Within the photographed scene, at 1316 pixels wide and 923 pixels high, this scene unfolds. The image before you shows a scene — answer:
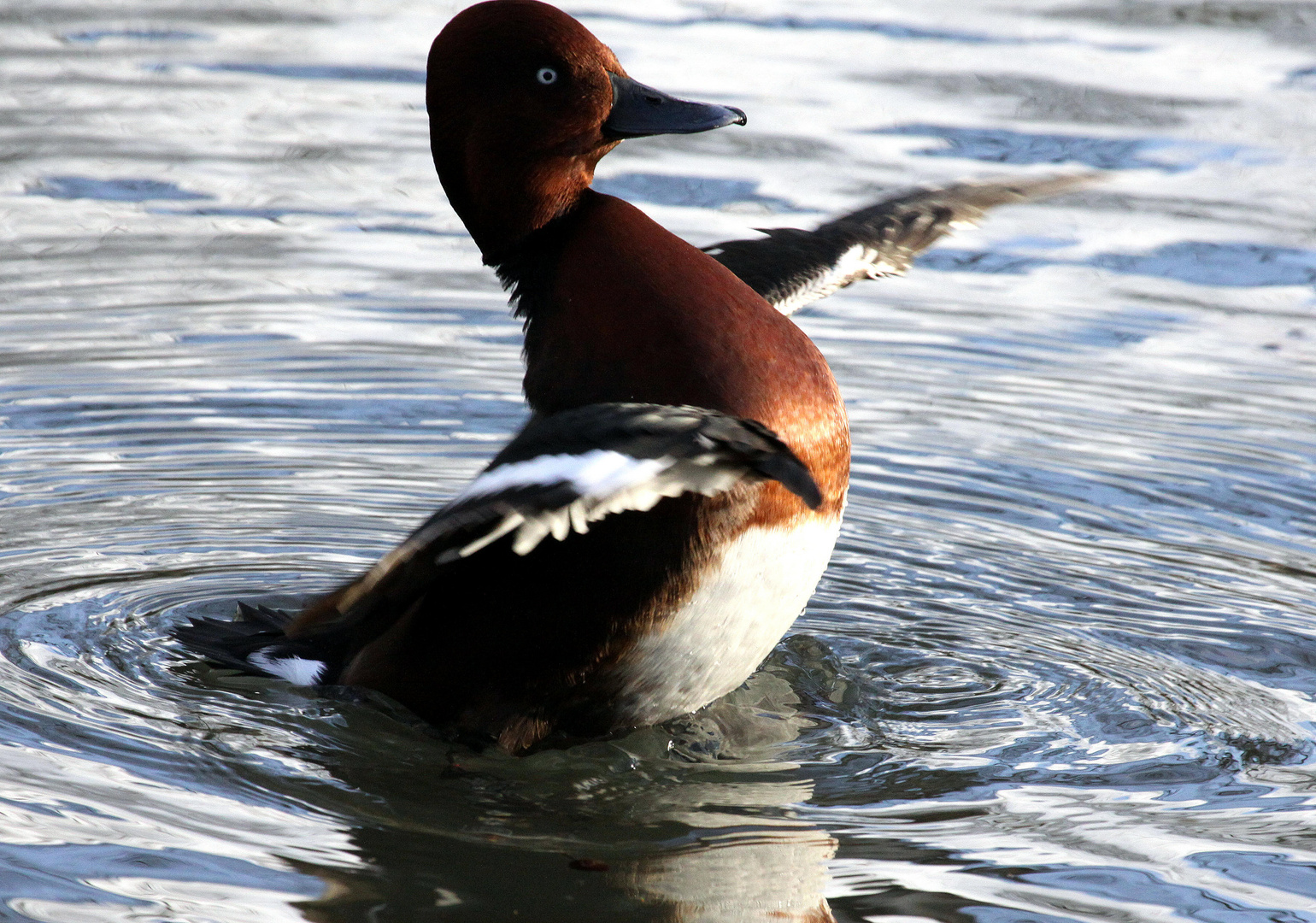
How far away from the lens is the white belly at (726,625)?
3.51 m

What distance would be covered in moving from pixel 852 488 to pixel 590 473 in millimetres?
2802

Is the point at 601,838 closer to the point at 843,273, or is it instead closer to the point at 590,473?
the point at 590,473

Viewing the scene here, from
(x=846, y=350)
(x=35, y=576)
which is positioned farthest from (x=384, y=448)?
(x=846, y=350)

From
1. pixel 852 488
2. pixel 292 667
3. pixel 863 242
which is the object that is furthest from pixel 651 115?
pixel 852 488

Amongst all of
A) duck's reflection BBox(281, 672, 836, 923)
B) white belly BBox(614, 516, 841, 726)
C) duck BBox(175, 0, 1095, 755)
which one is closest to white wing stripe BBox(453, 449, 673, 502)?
duck BBox(175, 0, 1095, 755)

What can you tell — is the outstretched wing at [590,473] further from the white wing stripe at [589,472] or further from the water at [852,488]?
the water at [852,488]

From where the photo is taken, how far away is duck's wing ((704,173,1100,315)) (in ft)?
14.8

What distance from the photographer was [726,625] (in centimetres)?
358

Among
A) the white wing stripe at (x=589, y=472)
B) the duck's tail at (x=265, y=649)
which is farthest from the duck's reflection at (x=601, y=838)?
the white wing stripe at (x=589, y=472)

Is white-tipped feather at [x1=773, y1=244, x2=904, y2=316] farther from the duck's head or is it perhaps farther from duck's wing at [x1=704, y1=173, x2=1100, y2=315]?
the duck's head

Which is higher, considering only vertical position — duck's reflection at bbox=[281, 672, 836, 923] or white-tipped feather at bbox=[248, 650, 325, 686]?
white-tipped feather at bbox=[248, 650, 325, 686]

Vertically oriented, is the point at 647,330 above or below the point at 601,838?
above

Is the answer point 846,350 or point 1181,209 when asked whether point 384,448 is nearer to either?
point 846,350

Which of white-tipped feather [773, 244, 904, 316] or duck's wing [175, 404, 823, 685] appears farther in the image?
white-tipped feather [773, 244, 904, 316]
